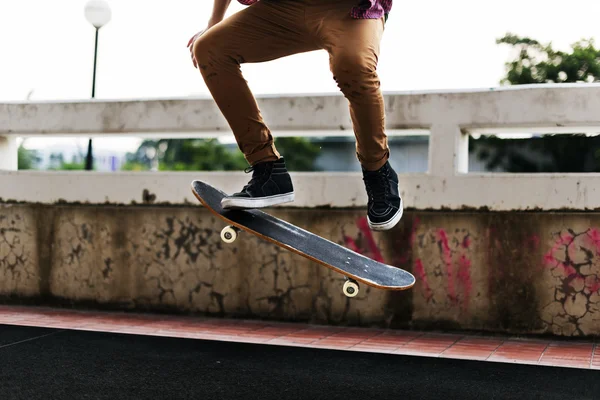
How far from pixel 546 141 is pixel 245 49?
78589 mm

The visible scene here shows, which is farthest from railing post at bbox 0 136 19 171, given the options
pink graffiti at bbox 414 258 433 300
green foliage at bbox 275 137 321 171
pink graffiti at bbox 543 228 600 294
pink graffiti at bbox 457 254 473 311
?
green foliage at bbox 275 137 321 171

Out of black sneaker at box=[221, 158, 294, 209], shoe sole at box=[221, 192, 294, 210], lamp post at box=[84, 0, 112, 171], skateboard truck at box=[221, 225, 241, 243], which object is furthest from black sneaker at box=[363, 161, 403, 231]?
lamp post at box=[84, 0, 112, 171]

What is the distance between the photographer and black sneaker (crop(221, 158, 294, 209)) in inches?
170

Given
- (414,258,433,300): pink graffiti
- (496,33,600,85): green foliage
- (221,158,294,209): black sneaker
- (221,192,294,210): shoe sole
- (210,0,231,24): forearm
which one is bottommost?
(414,258,433,300): pink graffiti

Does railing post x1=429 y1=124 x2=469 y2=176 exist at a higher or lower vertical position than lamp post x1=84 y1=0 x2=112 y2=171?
lower

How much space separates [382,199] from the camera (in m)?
4.29

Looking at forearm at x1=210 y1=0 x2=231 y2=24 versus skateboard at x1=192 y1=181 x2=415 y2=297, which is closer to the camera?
skateboard at x1=192 y1=181 x2=415 y2=297

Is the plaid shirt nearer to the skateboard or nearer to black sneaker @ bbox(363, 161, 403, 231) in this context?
black sneaker @ bbox(363, 161, 403, 231)

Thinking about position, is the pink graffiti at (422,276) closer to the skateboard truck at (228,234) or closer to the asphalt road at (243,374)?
the asphalt road at (243,374)

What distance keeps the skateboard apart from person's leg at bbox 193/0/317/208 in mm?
171

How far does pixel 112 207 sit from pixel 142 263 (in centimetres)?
67

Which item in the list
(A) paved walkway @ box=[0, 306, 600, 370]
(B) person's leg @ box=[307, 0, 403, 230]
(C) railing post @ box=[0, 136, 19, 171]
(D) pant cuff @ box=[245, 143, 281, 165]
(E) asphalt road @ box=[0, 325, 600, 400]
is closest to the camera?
(B) person's leg @ box=[307, 0, 403, 230]

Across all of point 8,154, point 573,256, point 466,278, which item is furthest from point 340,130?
point 8,154

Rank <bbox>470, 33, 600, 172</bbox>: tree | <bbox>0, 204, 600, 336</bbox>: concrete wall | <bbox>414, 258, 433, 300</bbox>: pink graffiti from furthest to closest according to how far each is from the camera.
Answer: <bbox>470, 33, 600, 172</bbox>: tree, <bbox>414, 258, 433, 300</bbox>: pink graffiti, <bbox>0, 204, 600, 336</bbox>: concrete wall
